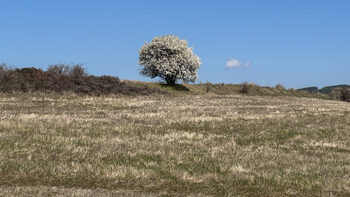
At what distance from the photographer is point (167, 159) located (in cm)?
1297

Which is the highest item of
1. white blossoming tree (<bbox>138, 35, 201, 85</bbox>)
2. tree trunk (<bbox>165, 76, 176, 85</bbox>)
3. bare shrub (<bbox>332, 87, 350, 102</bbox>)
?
white blossoming tree (<bbox>138, 35, 201, 85</bbox>)

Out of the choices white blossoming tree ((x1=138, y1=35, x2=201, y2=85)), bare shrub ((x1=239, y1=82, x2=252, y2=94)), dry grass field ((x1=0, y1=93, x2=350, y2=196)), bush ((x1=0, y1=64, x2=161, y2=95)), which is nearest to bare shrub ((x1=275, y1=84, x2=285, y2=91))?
bare shrub ((x1=239, y1=82, x2=252, y2=94))

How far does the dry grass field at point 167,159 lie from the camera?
10227 millimetres

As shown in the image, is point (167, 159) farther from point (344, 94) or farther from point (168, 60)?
point (344, 94)

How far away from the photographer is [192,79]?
72.4m

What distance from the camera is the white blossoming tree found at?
69.4 metres

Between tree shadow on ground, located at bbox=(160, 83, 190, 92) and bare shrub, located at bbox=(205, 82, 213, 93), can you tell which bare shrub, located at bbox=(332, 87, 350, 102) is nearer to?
bare shrub, located at bbox=(205, 82, 213, 93)

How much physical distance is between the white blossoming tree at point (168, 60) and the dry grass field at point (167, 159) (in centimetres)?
4729

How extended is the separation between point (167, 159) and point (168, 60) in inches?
2269

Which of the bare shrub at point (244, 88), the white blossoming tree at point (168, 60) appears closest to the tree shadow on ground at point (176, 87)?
the white blossoming tree at point (168, 60)

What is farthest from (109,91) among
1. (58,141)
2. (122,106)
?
(58,141)

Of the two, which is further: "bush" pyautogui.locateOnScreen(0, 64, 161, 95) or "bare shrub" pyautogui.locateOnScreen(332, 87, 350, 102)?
"bare shrub" pyautogui.locateOnScreen(332, 87, 350, 102)

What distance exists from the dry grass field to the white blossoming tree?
4729 centimetres

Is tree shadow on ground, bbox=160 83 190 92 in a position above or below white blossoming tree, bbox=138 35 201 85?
below
